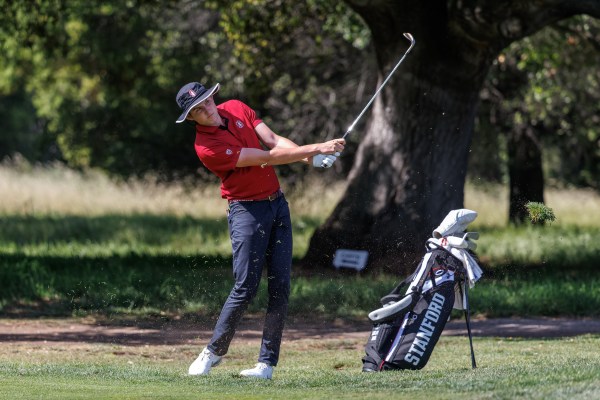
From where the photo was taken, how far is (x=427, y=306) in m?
9.15

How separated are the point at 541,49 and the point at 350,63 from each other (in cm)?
617

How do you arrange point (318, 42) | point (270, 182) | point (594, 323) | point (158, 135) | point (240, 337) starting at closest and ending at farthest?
point (270, 182) → point (240, 337) → point (594, 323) → point (318, 42) → point (158, 135)

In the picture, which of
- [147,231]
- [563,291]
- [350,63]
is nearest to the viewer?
[563,291]

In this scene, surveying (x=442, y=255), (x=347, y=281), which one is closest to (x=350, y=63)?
(x=347, y=281)

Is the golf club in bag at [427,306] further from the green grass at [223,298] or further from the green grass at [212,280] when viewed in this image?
the green grass at [212,280]

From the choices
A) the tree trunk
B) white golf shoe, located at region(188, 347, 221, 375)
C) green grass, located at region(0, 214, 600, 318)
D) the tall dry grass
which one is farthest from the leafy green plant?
the tall dry grass

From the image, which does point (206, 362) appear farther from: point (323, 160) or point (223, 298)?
point (223, 298)

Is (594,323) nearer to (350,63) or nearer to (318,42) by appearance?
(318,42)

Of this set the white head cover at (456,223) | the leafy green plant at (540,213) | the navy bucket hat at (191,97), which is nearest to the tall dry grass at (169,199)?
the leafy green plant at (540,213)

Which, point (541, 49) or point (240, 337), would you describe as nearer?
point (240, 337)

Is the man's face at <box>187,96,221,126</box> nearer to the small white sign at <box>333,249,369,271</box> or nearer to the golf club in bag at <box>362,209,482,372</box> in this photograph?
the golf club in bag at <box>362,209,482,372</box>

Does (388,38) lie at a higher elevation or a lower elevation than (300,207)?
higher

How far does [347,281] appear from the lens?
598 inches

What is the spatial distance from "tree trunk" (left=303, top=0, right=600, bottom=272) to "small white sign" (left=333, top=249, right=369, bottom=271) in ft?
0.33
